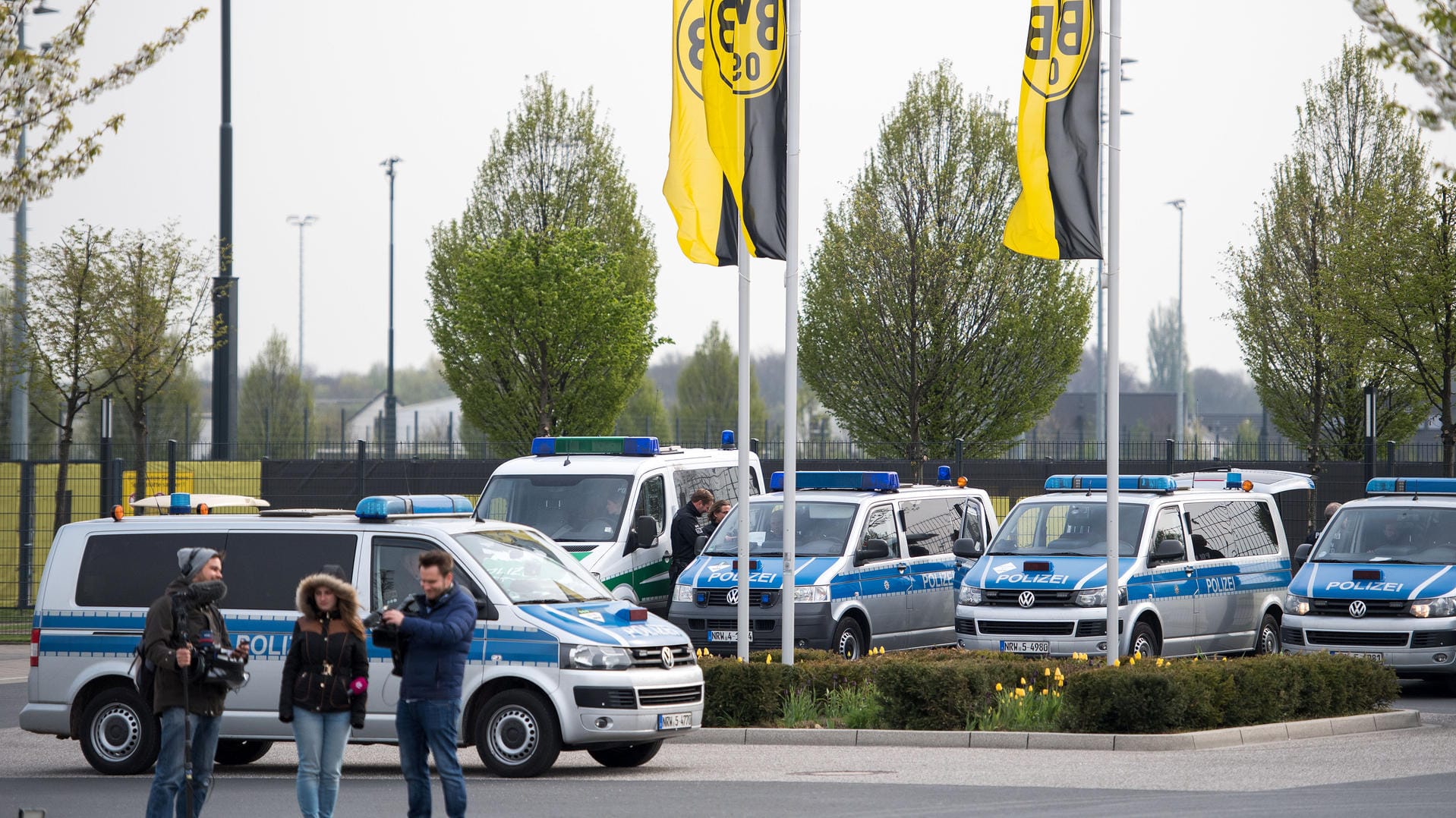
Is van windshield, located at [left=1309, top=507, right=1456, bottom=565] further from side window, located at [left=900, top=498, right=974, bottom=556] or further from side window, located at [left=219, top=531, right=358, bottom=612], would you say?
side window, located at [left=219, top=531, right=358, bottom=612]

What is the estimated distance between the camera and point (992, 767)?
12.5 metres

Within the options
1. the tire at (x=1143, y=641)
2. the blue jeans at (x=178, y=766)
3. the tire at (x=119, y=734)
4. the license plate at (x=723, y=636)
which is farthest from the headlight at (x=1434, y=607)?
the blue jeans at (x=178, y=766)

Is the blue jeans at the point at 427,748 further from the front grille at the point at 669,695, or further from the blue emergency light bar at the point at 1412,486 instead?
the blue emergency light bar at the point at 1412,486

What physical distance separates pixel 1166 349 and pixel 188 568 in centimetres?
14966

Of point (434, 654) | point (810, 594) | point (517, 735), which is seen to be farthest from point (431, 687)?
point (810, 594)

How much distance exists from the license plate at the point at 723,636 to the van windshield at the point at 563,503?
151 cm

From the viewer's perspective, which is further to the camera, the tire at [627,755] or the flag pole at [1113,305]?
the flag pole at [1113,305]

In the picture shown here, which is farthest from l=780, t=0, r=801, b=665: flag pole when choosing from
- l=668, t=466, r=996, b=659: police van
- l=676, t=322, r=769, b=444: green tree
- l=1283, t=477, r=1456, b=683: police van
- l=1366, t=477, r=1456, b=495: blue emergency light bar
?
l=676, t=322, r=769, b=444: green tree

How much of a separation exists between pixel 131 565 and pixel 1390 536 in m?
12.5

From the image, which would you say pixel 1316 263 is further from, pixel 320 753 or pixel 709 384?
pixel 709 384

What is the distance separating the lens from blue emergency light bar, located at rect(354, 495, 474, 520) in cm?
1263

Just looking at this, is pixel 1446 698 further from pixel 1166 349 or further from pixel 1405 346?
pixel 1166 349

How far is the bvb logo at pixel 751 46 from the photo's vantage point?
15422mm

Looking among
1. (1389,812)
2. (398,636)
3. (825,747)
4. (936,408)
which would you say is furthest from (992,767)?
(936,408)
